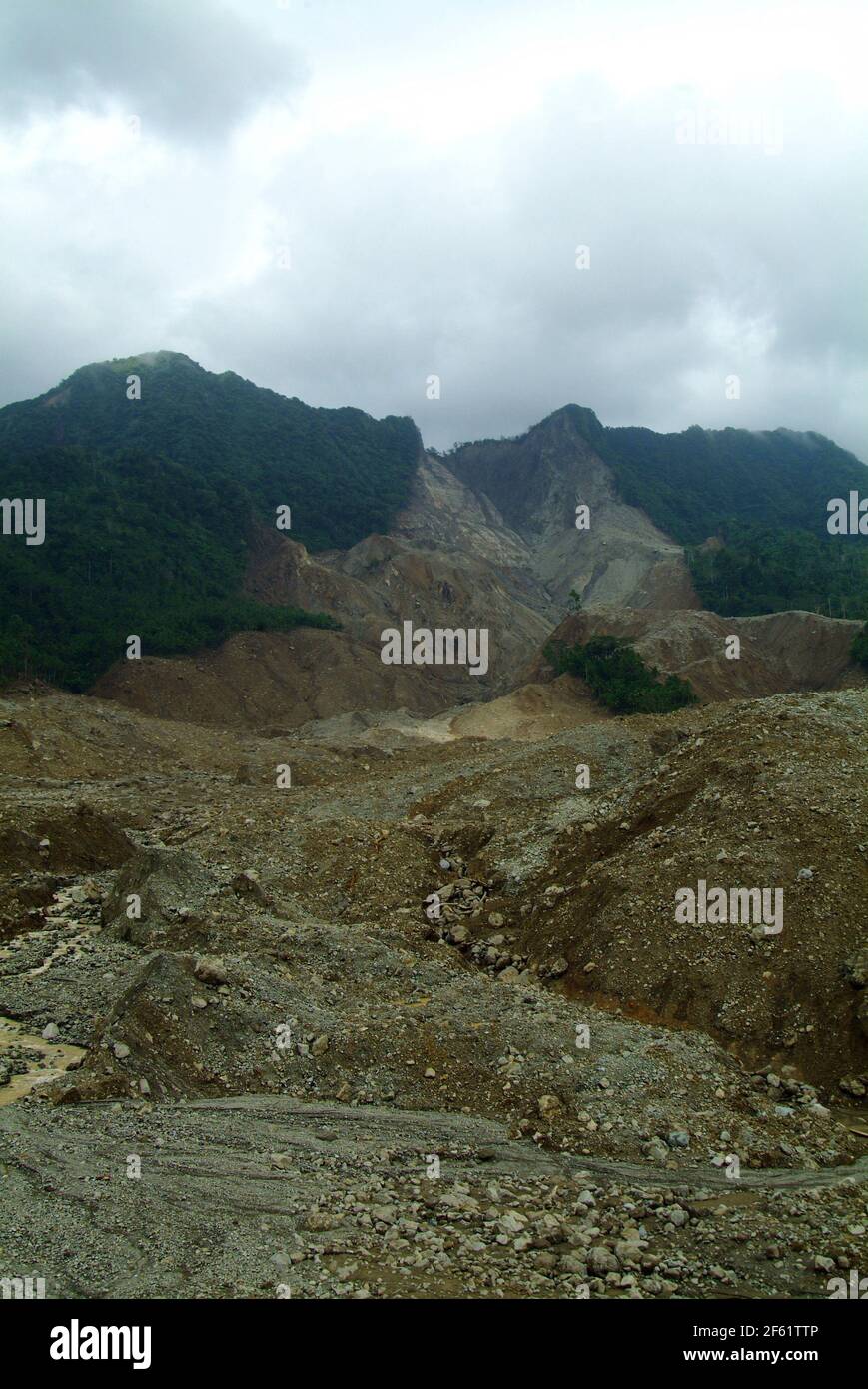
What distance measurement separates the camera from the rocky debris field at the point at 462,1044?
19.1 feet

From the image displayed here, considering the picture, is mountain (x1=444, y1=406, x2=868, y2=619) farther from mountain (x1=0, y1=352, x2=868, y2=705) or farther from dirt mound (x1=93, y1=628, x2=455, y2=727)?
dirt mound (x1=93, y1=628, x2=455, y2=727)

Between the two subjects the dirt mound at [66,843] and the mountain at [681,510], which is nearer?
the dirt mound at [66,843]

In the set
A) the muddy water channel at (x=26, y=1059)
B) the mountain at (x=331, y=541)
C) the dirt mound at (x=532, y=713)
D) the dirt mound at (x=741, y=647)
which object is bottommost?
the muddy water channel at (x=26, y=1059)

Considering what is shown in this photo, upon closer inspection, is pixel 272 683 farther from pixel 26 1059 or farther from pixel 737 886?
pixel 26 1059

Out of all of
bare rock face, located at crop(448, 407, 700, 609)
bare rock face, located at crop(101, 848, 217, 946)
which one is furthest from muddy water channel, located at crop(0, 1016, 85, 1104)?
bare rock face, located at crop(448, 407, 700, 609)

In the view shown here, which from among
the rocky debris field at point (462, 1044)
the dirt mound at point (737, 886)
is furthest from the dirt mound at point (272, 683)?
the dirt mound at point (737, 886)

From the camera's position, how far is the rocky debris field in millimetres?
5812

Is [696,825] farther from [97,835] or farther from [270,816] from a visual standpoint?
[97,835]

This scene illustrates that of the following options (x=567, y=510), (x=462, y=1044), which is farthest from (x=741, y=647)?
(x=567, y=510)

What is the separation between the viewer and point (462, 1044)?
8.40 meters

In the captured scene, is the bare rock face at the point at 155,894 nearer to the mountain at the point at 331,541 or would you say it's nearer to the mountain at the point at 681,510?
the mountain at the point at 331,541

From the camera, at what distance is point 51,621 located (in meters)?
43.9

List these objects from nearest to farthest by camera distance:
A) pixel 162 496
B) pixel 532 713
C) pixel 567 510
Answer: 1. pixel 532 713
2. pixel 162 496
3. pixel 567 510

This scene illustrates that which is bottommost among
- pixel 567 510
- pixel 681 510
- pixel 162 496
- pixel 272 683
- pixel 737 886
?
pixel 737 886
